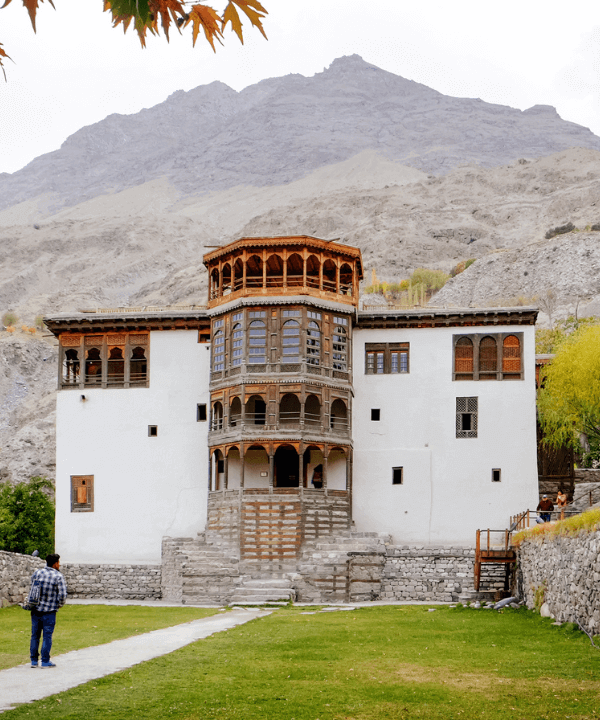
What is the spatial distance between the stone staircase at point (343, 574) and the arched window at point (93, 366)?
44.5 feet

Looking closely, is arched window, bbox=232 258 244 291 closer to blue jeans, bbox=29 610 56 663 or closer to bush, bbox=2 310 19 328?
blue jeans, bbox=29 610 56 663

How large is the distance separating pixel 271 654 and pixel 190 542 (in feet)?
70.1

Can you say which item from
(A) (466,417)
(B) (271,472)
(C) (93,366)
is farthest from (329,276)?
(C) (93,366)

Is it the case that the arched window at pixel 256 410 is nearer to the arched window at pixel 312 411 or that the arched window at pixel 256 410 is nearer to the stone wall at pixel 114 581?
the arched window at pixel 312 411

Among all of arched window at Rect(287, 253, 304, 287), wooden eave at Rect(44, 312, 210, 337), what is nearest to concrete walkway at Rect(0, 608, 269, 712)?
arched window at Rect(287, 253, 304, 287)

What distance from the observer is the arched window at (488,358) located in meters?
39.6

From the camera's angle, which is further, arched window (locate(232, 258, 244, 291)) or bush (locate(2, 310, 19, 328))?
bush (locate(2, 310, 19, 328))

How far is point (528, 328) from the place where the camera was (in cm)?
3959

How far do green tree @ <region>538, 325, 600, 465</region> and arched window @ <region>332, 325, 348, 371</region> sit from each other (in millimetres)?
9356

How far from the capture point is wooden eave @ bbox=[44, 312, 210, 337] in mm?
41000

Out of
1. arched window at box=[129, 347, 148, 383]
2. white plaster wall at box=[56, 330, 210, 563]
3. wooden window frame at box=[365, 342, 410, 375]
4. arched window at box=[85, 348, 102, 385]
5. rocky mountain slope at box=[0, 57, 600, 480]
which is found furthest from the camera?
rocky mountain slope at box=[0, 57, 600, 480]

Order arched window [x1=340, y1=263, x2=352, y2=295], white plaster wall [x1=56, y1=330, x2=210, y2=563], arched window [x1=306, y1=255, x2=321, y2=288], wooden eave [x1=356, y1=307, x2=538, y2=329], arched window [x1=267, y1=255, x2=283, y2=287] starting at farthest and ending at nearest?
1. arched window [x1=340, y1=263, x2=352, y2=295]
2. white plaster wall [x1=56, y1=330, x2=210, y2=563]
3. wooden eave [x1=356, y1=307, x2=538, y2=329]
4. arched window [x1=306, y1=255, x2=321, y2=288]
5. arched window [x1=267, y1=255, x2=283, y2=287]

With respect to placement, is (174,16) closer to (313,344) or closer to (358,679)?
(358,679)

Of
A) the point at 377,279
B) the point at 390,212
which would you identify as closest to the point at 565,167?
the point at 390,212
